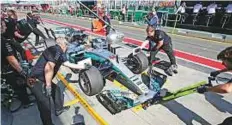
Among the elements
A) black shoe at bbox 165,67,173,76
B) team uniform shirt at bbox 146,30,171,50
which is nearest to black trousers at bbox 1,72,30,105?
team uniform shirt at bbox 146,30,171,50

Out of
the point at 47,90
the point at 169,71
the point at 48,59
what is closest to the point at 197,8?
the point at 169,71

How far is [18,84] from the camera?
525 centimetres

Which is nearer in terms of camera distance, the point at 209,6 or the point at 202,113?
the point at 202,113

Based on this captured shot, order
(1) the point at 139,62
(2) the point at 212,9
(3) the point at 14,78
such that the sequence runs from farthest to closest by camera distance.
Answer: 1. (2) the point at 212,9
2. (1) the point at 139,62
3. (3) the point at 14,78

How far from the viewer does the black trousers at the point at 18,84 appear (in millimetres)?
5202

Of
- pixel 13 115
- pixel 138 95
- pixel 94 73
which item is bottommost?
pixel 13 115

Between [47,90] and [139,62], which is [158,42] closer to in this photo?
[139,62]

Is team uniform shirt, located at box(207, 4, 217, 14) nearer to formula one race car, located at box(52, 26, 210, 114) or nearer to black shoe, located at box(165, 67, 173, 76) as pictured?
black shoe, located at box(165, 67, 173, 76)

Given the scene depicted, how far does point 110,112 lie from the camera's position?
16.3ft

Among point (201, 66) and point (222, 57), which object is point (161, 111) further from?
point (201, 66)

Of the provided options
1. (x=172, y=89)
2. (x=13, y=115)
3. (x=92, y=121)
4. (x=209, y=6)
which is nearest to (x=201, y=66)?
(x=172, y=89)

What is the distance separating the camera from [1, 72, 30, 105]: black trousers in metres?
5.20

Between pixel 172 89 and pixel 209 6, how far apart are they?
13374 millimetres

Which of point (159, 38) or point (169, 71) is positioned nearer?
point (159, 38)
